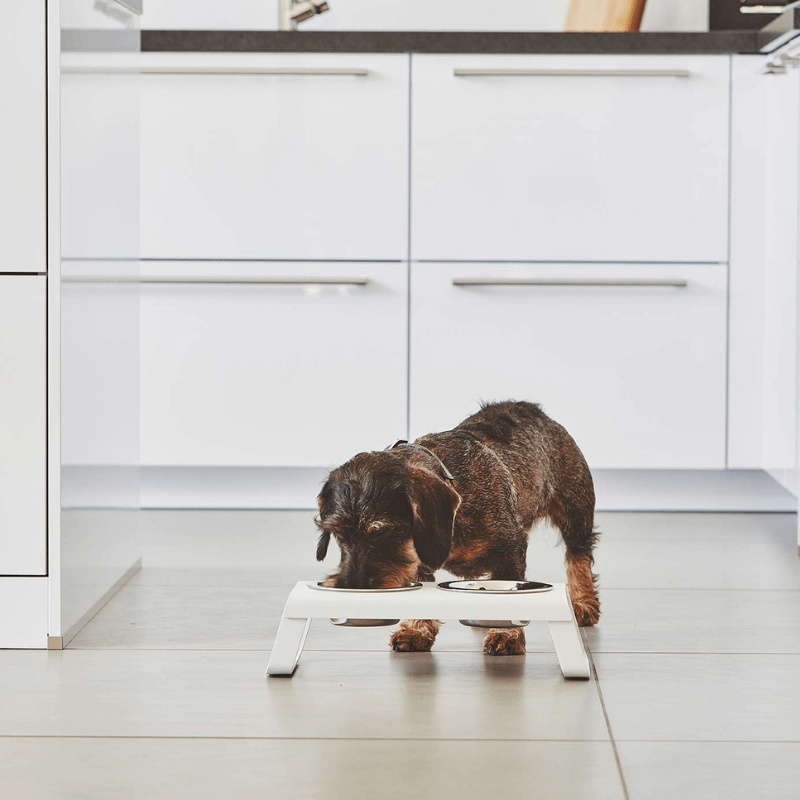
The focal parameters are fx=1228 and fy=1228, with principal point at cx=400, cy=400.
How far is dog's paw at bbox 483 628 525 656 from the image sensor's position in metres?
1.94

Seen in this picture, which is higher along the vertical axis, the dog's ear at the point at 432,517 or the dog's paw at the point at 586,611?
the dog's ear at the point at 432,517

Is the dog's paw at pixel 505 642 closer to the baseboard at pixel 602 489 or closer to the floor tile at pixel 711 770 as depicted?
the floor tile at pixel 711 770

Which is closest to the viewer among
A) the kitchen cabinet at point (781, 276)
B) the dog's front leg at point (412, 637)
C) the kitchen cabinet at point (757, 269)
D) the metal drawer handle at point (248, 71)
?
the dog's front leg at point (412, 637)

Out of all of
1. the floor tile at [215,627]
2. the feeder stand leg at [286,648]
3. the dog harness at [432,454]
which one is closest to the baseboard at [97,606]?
the floor tile at [215,627]

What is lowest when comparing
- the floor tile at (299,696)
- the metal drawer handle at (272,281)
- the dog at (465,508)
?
the floor tile at (299,696)

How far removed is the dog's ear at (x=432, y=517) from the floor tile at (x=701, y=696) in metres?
0.31

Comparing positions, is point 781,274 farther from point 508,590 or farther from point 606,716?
point 606,716

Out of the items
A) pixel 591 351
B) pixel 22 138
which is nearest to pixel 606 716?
pixel 22 138

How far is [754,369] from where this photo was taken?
338 centimetres

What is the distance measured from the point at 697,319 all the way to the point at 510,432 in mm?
1447

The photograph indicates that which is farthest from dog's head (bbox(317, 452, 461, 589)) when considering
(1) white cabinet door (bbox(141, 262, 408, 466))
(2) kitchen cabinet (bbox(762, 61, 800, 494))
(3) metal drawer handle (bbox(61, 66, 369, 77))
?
(3) metal drawer handle (bbox(61, 66, 369, 77))

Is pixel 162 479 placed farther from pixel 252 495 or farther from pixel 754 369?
pixel 754 369

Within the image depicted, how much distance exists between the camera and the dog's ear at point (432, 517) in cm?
175

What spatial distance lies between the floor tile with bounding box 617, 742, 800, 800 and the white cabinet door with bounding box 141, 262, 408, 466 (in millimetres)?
1982
